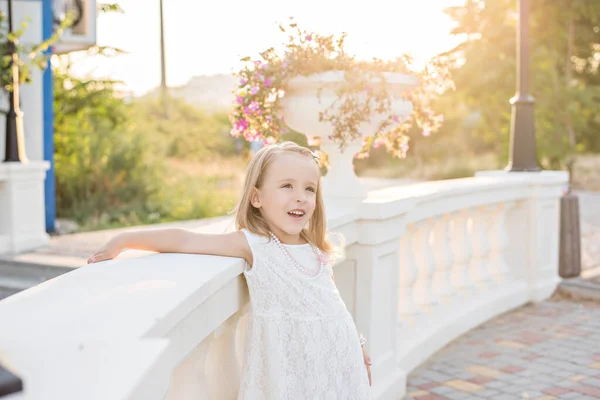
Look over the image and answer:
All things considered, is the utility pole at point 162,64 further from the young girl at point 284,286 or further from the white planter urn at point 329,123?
the young girl at point 284,286

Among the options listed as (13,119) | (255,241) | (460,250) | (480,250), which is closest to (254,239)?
(255,241)

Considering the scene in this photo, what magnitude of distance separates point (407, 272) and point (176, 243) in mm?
2474

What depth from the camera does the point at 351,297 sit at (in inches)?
141

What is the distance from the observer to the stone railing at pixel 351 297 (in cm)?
124

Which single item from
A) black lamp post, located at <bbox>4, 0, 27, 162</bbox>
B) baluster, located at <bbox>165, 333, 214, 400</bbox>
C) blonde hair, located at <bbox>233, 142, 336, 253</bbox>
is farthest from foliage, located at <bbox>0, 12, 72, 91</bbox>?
baluster, located at <bbox>165, 333, 214, 400</bbox>

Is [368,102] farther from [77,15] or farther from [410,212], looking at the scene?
[77,15]

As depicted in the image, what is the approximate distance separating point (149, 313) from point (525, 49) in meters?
6.10

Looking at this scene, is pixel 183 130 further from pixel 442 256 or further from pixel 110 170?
pixel 442 256

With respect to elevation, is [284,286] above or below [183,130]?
below

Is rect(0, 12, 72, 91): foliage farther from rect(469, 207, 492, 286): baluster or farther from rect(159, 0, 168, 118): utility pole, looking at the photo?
rect(159, 0, 168, 118): utility pole

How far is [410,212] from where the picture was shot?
13.5 feet

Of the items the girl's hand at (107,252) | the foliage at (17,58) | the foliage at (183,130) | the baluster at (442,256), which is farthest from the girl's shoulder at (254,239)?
the foliage at (183,130)

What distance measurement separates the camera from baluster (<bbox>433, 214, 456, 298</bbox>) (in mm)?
4957

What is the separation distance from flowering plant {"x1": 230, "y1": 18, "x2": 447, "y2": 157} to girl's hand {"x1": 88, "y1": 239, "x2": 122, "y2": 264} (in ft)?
4.48
